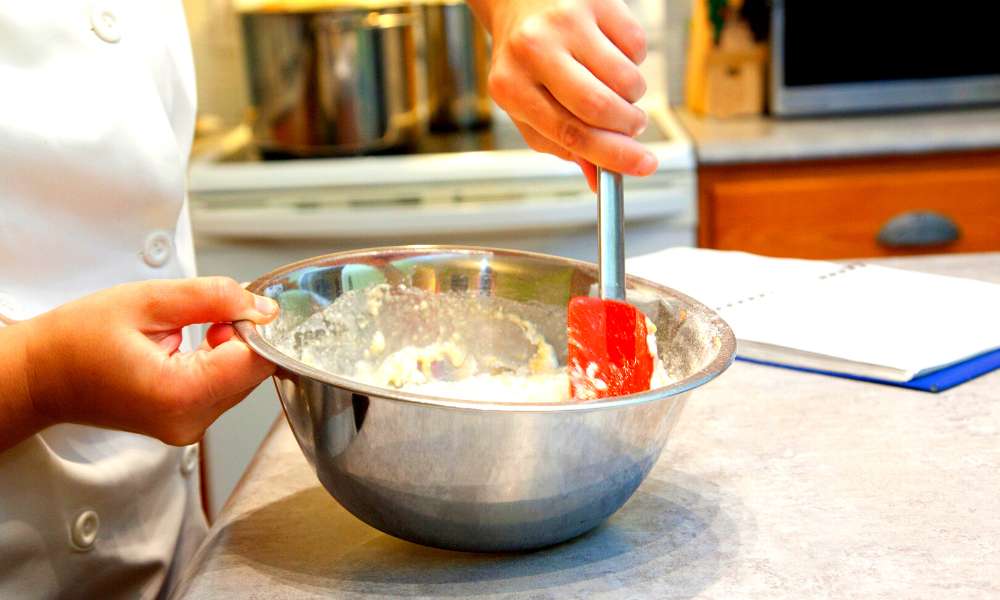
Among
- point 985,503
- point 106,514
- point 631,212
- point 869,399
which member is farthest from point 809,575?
point 631,212

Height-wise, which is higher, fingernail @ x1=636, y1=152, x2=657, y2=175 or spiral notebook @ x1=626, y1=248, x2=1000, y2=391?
fingernail @ x1=636, y1=152, x2=657, y2=175

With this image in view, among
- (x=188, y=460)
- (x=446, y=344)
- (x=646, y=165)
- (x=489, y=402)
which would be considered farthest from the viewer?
(x=188, y=460)

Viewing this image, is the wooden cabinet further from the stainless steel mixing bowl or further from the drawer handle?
the stainless steel mixing bowl

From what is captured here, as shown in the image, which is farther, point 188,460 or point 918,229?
point 918,229

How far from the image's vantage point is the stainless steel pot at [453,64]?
6.48 feet

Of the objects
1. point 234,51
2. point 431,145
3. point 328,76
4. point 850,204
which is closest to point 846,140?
point 850,204

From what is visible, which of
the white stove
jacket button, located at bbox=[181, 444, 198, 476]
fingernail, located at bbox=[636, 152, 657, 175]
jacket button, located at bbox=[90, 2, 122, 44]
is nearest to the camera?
fingernail, located at bbox=[636, 152, 657, 175]

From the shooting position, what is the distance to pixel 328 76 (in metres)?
1.73

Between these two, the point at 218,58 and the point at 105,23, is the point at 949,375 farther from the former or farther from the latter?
the point at 218,58

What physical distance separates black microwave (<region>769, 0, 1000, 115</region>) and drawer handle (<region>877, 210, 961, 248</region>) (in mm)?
251

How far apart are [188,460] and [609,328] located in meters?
0.38

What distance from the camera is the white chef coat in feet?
2.31

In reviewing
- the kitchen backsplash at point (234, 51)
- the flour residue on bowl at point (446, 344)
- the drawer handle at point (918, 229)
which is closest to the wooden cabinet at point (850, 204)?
the drawer handle at point (918, 229)

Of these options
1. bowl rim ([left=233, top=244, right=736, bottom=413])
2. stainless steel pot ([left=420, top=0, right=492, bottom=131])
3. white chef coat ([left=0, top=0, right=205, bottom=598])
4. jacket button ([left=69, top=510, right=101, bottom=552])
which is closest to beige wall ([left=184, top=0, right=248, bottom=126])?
stainless steel pot ([left=420, top=0, right=492, bottom=131])
